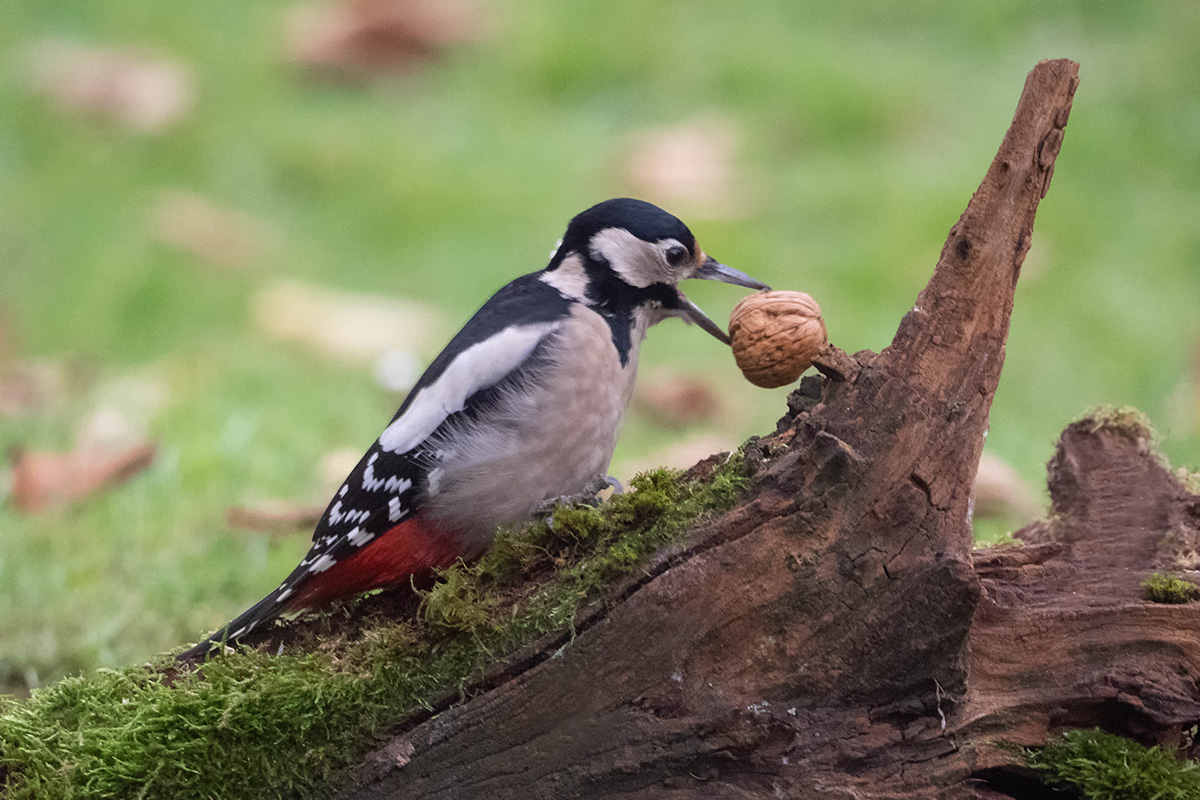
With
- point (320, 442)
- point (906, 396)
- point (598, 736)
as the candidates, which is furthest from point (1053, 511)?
point (320, 442)

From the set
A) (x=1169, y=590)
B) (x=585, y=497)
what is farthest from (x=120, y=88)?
(x=1169, y=590)

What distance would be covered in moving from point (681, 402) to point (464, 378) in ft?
7.33

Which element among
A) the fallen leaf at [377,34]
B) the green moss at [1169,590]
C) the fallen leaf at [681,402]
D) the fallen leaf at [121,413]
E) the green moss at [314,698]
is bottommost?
the green moss at [1169,590]

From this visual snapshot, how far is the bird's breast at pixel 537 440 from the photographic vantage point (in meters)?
2.69

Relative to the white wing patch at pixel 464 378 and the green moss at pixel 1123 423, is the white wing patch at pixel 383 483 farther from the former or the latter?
the green moss at pixel 1123 423

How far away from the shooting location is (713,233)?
19.7 ft

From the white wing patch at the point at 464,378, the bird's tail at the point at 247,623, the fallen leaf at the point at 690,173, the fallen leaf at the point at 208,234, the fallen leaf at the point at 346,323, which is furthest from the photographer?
the fallen leaf at the point at 208,234

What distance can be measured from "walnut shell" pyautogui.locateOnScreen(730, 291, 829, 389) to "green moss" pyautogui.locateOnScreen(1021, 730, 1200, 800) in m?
0.82

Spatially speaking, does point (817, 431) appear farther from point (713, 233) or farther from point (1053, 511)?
point (713, 233)

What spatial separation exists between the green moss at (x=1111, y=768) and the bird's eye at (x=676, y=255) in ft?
4.41

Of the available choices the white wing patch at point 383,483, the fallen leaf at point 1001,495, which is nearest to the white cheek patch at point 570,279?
the white wing patch at point 383,483

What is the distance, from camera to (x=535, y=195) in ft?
21.5

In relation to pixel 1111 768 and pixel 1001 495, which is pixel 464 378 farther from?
pixel 1001 495

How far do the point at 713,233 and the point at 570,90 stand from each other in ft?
6.15
